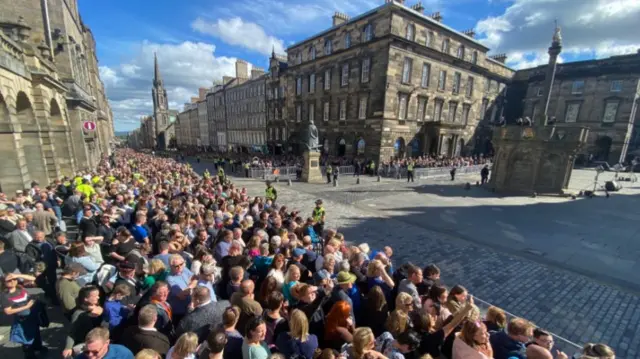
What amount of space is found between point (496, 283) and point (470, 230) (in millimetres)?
4055

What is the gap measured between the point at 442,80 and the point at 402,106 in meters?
6.48

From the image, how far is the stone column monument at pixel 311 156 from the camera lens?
64.8ft

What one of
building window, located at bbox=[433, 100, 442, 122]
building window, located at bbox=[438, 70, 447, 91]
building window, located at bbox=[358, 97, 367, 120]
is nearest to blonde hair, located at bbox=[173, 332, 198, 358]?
building window, located at bbox=[358, 97, 367, 120]

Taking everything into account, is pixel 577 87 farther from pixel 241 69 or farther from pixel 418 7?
pixel 241 69

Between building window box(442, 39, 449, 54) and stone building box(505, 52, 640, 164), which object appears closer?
building window box(442, 39, 449, 54)

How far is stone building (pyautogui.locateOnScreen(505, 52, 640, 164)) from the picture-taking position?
31.3m

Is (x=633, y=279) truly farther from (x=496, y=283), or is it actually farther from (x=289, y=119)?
(x=289, y=119)

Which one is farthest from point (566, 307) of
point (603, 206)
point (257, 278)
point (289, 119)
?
point (289, 119)

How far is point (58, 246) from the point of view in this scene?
4645 millimetres

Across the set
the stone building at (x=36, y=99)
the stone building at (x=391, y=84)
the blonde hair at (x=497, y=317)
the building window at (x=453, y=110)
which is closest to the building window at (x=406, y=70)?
the stone building at (x=391, y=84)

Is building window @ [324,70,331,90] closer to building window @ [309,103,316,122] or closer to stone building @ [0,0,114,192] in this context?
building window @ [309,103,316,122]

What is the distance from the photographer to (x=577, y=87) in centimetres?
3462

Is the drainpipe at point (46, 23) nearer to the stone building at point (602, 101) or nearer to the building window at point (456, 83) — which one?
the building window at point (456, 83)

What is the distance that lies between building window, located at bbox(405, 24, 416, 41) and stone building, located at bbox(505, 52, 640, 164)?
17.4 m
